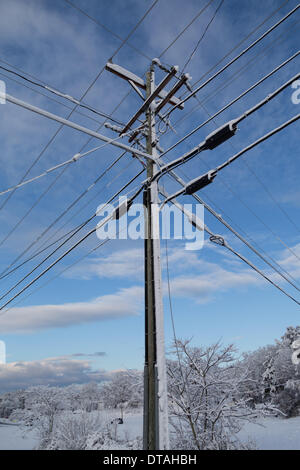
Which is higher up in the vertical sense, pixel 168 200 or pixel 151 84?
pixel 151 84

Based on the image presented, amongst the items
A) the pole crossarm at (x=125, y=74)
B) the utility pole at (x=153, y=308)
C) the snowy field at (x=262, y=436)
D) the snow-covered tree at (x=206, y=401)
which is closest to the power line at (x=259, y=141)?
the utility pole at (x=153, y=308)

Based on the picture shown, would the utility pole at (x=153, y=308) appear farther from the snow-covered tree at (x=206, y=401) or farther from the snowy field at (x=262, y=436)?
the snowy field at (x=262, y=436)

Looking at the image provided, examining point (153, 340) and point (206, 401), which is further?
point (206, 401)

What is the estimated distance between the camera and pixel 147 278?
616cm

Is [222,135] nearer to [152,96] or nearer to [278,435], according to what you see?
[152,96]

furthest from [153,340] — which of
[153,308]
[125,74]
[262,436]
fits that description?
[262,436]

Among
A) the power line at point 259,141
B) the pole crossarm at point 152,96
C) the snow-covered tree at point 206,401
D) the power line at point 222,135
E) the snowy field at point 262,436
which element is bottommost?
the snowy field at point 262,436

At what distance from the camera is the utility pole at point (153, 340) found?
15.8 ft

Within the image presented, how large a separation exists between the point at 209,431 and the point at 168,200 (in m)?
10.0

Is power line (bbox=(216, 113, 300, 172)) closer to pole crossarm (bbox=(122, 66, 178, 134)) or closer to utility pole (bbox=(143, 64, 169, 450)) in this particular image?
utility pole (bbox=(143, 64, 169, 450))

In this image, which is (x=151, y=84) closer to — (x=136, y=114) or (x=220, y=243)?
(x=136, y=114)

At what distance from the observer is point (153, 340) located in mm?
5480
